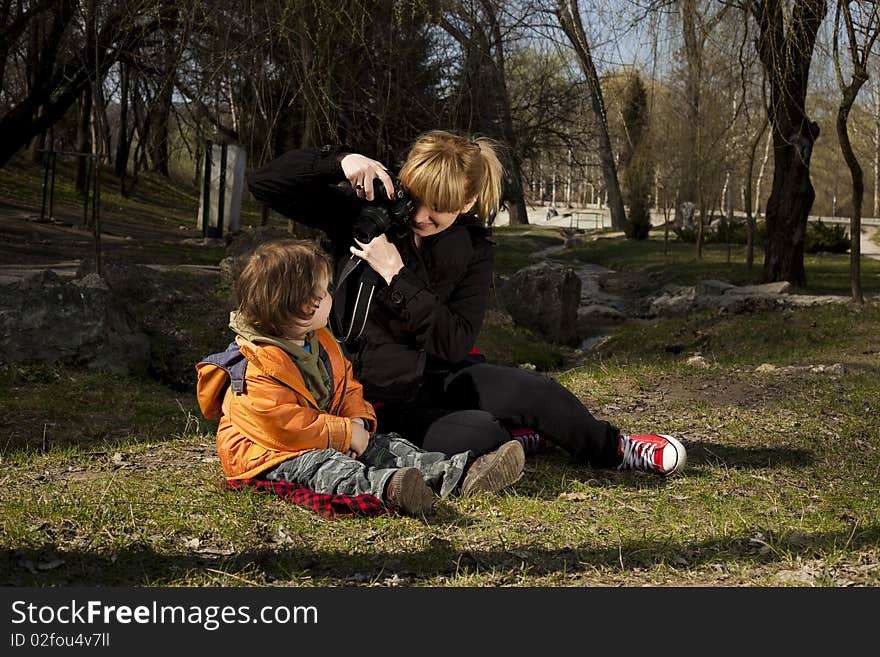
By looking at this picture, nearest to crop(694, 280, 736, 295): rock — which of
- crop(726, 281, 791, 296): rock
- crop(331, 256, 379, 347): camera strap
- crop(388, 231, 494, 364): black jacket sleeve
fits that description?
crop(726, 281, 791, 296): rock

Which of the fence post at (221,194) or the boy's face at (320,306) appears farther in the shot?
the fence post at (221,194)

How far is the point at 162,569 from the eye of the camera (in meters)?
3.09

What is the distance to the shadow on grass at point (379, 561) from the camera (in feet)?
9.89

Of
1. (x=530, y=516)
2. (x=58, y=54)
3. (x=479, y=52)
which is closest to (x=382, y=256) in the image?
(x=530, y=516)

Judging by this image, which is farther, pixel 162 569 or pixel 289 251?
pixel 289 251

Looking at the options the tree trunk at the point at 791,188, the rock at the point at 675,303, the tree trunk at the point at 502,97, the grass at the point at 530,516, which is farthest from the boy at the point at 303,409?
the rock at the point at 675,303

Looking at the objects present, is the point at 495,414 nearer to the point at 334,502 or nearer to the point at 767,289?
the point at 334,502

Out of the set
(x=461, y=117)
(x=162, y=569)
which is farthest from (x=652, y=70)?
(x=162, y=569)

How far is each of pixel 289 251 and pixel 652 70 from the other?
504cm

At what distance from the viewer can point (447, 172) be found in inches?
145

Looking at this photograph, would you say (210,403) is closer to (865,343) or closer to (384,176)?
(384,176)

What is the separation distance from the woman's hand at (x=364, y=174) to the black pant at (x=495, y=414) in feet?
2.84

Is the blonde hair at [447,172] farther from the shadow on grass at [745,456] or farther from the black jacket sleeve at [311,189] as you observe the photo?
the shadow on grass at [745,456]

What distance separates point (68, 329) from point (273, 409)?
452 cm
